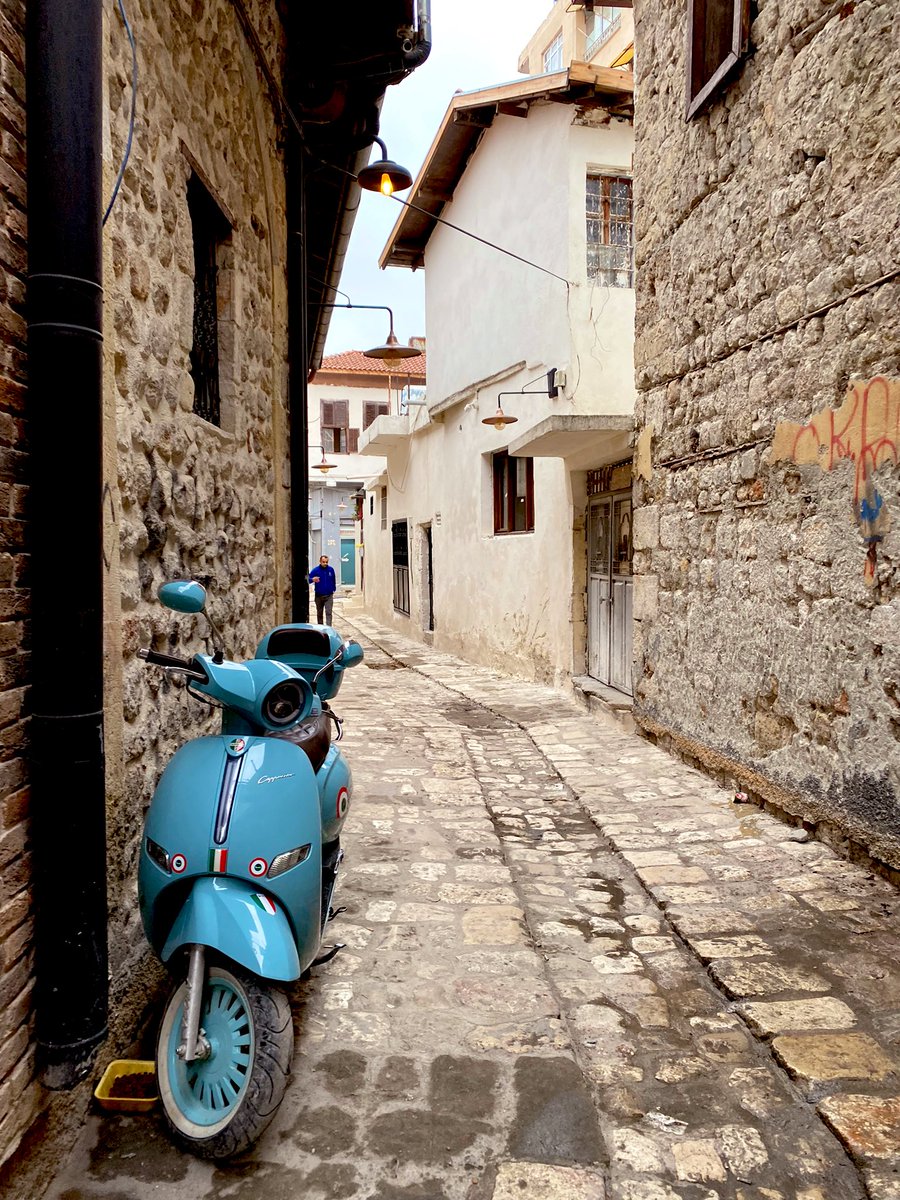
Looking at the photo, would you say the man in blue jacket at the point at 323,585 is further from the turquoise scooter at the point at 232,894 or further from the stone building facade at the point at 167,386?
the turquoise scooter at the point at 232,894

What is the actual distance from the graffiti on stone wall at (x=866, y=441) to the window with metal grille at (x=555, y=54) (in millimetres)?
23023

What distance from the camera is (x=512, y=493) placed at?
444 inches

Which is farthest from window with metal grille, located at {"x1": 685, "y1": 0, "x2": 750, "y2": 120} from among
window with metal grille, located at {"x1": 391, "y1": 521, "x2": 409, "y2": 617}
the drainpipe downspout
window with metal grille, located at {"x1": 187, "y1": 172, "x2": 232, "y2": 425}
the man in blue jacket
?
window with metal grille, located at {"x1": 391, "y1": 521, "x2": 409, "y2": 617}

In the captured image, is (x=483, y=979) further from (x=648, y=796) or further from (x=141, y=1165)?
(x=648, y=796)

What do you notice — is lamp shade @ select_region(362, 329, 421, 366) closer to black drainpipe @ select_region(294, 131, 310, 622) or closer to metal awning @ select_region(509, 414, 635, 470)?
metal awning @ select_region(509, 414, 635, 470)

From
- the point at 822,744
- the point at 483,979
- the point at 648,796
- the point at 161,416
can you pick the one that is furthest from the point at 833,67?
the point at 483,979

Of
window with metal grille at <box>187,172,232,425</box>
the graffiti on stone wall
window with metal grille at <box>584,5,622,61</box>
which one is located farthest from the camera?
window with metal grille at <box>584,5,622,61</box>

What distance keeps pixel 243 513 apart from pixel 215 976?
9.04 feet

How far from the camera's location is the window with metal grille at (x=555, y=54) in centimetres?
2314

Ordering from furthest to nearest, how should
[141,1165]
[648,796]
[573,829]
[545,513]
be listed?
[545,513], [648,796], [573,829], [141,1165]

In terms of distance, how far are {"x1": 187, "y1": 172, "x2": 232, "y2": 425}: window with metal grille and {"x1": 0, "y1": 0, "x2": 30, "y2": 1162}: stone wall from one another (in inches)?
75.3

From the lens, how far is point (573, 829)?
15.1ft

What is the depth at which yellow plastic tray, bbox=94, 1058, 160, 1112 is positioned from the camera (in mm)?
2125

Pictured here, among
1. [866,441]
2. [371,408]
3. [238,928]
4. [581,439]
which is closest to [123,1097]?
[238,928]
